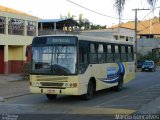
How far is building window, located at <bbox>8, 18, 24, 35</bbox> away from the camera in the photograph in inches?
1585

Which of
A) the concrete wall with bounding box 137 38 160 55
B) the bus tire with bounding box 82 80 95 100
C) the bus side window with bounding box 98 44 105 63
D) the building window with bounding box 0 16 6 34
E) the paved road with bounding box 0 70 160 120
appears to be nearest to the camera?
the paved road with bounding box 0 70 160 120

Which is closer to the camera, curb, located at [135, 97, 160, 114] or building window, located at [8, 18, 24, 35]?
curb, located at [135, 97, 160, 114]

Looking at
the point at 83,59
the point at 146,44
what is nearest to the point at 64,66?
the point at 83,59

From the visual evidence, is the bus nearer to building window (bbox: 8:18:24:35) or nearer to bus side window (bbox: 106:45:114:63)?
bus side window (bbox: 106:45:114:63)

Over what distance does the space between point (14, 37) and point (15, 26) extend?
118 centimetres

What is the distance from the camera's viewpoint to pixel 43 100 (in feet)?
59.0

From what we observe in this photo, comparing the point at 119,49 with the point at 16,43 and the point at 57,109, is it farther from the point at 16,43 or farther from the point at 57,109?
the point at 16,43

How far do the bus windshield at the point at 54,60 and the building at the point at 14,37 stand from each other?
22.3 meters

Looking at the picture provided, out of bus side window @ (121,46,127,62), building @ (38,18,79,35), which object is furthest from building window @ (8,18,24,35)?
bus side window @ (121,46,127,62)

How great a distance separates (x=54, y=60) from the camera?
651 inches

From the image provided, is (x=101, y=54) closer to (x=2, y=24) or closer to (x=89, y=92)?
(x=89, y=92)

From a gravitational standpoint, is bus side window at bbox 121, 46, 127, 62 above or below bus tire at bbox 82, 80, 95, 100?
above

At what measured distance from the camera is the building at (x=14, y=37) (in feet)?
129

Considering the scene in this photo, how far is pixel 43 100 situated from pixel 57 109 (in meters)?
3.25
